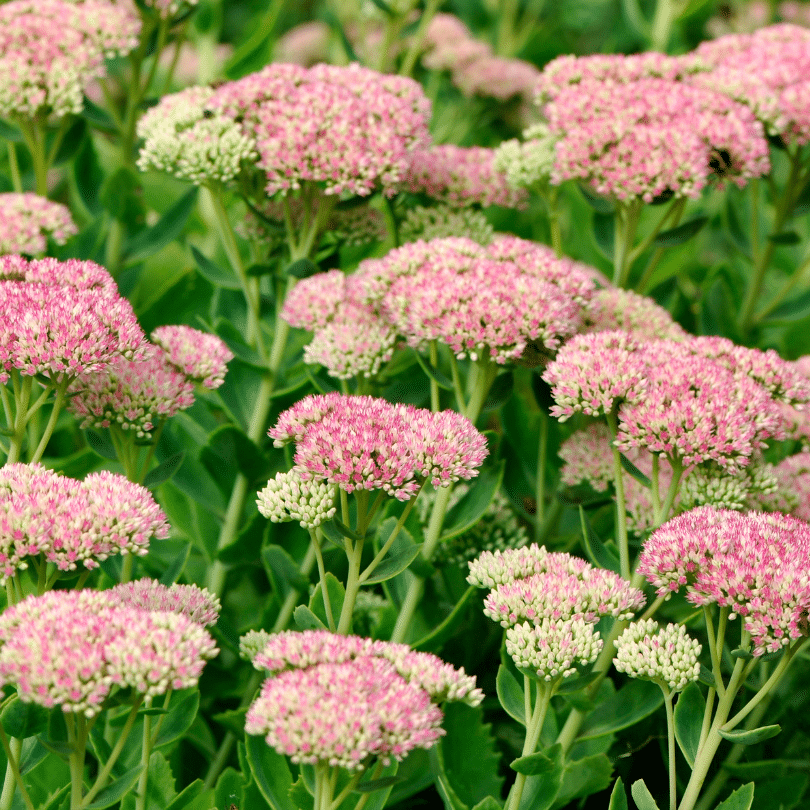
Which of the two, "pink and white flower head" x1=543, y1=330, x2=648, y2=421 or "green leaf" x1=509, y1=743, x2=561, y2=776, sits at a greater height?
"pink and white flower head" x1=543, y1=330, x2=648, y2=421

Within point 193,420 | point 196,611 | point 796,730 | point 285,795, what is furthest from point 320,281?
point 796,730

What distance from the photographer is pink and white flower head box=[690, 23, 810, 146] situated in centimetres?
205

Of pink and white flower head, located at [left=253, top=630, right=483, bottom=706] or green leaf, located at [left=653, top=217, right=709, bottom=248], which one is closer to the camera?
pink and white flower head, located at [left=253, top=630, right=483, bottom=706]

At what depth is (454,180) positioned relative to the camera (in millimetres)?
2047

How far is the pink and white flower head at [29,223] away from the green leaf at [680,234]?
1111mm

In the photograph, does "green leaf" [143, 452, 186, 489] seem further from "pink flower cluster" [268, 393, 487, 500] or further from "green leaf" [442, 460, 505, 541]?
"green leaf" [442, 460, 505, 541]

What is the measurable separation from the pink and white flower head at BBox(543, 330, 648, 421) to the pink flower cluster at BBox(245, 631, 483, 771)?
506mm

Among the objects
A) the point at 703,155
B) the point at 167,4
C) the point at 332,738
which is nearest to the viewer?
the point at 332,738

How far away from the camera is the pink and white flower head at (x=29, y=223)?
180cm

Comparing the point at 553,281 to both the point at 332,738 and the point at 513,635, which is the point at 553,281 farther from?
the point at 332,738

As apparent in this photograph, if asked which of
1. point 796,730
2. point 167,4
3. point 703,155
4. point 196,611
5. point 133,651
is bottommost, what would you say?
point 796,730

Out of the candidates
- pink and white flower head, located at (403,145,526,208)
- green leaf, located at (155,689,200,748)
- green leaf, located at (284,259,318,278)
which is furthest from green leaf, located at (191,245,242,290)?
green leaf, located at (155,689,200,748)

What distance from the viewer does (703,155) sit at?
73.2 inches

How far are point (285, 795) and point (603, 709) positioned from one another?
0.49m
